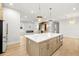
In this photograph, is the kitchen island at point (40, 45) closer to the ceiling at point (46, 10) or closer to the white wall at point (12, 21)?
the ceiling at point (46, 10)

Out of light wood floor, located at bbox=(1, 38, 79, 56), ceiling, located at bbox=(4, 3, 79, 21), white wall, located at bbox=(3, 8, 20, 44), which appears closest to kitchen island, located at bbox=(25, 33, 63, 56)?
light wood floor, located at bbox=(1, 38, 79, 56)

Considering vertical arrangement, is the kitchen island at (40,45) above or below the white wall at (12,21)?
below

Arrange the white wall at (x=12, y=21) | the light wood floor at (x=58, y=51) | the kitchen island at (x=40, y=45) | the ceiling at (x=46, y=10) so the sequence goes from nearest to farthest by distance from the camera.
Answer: the kitchen island at (x=40, y=45) → the light wood floor at (x=58, y=51) → the ceiling at (x=46, y=10) → the white wall at (x=12, y=21)

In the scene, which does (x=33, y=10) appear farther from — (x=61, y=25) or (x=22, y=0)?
(x=22, y=0)

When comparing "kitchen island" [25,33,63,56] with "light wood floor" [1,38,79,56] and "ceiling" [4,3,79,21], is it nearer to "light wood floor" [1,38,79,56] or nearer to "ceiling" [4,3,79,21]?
"light wood floor" [1,38,79,56]

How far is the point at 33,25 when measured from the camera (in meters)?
5.19

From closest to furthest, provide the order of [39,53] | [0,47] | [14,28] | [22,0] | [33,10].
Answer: [22,0], [39,53], [0,47], [33,10], [14,28]

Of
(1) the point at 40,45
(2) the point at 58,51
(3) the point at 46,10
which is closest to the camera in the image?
(1) the point at 40,45

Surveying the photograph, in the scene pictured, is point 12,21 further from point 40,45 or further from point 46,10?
point 40,45

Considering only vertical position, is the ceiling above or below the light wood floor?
above

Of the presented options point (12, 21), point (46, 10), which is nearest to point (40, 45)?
point (46, 10)

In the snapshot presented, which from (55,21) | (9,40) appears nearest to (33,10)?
(55,21)

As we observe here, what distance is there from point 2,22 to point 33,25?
1.52 metres

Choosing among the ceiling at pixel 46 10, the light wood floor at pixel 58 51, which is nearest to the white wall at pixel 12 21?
the ceiling at pixel 46 10
